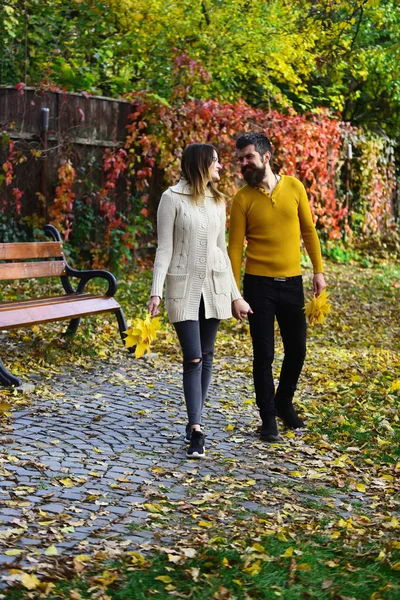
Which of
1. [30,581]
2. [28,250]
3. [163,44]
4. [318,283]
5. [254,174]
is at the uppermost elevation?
[163,44]

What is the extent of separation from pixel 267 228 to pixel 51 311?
2.31 meters

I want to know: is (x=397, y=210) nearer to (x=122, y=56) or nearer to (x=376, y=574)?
(x=122, y=56)

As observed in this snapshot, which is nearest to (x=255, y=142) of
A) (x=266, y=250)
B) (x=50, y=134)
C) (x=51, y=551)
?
(x=266, y=250)

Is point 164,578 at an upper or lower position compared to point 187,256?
lower

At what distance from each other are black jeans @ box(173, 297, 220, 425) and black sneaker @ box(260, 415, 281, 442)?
532 millimetres

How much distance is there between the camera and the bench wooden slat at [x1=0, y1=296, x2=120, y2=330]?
7.08 m

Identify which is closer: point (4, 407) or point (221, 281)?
point (221, 281)

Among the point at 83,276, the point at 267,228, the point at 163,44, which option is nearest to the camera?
the point at 267,228

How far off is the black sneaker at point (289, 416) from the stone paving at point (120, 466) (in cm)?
20

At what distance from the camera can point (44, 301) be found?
790cm

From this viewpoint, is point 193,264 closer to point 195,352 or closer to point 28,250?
point 195,352

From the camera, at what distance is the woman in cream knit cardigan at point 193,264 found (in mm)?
5496

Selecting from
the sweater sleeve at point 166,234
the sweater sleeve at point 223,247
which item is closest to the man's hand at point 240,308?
the sweater sleeve at point 223,247

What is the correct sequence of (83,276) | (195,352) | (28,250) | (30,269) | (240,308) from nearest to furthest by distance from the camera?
1. (195,352)
2. (240,308)
3. (30,269)
4. (28,250)
5. (83,276)
